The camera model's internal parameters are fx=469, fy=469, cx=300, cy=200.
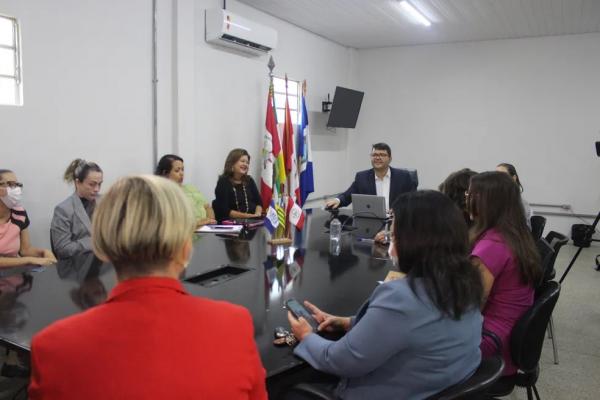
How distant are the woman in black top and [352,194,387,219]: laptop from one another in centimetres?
105

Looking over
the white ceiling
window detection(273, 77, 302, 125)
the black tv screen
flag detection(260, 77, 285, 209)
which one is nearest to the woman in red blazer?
flag detection(260, 77, 285, 209)

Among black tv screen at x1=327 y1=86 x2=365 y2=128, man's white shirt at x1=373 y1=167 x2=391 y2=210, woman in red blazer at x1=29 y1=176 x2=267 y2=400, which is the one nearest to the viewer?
woman in red blazer at x1=29 y1=176 x2=267 y2=400

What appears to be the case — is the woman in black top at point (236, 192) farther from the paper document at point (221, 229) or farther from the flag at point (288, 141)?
the flag at point (288, 141)

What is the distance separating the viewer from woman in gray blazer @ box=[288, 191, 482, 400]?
121cm

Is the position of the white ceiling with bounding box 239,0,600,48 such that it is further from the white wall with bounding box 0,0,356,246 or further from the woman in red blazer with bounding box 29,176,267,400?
the woman in red blazer with bounding box 29,176,267,400

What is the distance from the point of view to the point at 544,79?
21.5 feet

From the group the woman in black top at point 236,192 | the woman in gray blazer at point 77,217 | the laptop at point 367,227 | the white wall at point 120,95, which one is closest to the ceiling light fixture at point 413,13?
the white wall at point 120,95

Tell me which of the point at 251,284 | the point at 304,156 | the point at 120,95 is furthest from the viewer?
the point at 304,156

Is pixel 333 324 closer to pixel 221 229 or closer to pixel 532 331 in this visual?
pixel 532 331

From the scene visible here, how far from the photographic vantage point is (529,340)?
174 cm

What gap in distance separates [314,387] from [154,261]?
0.74 meters

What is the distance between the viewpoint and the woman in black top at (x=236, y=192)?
4.26m

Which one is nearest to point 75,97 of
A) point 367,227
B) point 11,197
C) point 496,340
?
point 11,197

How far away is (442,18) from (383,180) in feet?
8.60
